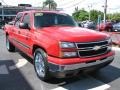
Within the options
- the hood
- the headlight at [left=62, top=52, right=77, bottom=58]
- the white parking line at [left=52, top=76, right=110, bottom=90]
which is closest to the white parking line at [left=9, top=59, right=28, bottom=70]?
the hood

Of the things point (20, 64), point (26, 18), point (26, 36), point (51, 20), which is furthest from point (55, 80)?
point (26, 18)

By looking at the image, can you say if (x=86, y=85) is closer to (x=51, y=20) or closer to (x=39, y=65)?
(x=39, y=65)

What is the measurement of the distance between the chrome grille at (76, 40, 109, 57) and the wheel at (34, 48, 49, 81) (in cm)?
93

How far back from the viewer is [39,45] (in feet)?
21.3

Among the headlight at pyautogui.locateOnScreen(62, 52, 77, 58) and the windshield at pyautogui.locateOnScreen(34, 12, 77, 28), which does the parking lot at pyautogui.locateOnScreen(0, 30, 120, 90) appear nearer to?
the headlight at pyautogui.locateOnScreen(62, 52, 77, 58)

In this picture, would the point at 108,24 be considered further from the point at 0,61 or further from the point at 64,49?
the point at 64,49

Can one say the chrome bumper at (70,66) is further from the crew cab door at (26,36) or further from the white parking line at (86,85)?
the crew cab door at (26,36)

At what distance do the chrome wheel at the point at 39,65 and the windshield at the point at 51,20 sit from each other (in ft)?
3.18

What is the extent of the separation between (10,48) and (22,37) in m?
3.37

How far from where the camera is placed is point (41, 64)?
6590 millimetres

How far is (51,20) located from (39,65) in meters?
1.59

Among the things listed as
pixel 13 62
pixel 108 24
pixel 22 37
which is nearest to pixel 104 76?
pixel 22 37

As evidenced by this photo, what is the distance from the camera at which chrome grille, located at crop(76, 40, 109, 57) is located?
584 cm

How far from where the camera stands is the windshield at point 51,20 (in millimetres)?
7367
